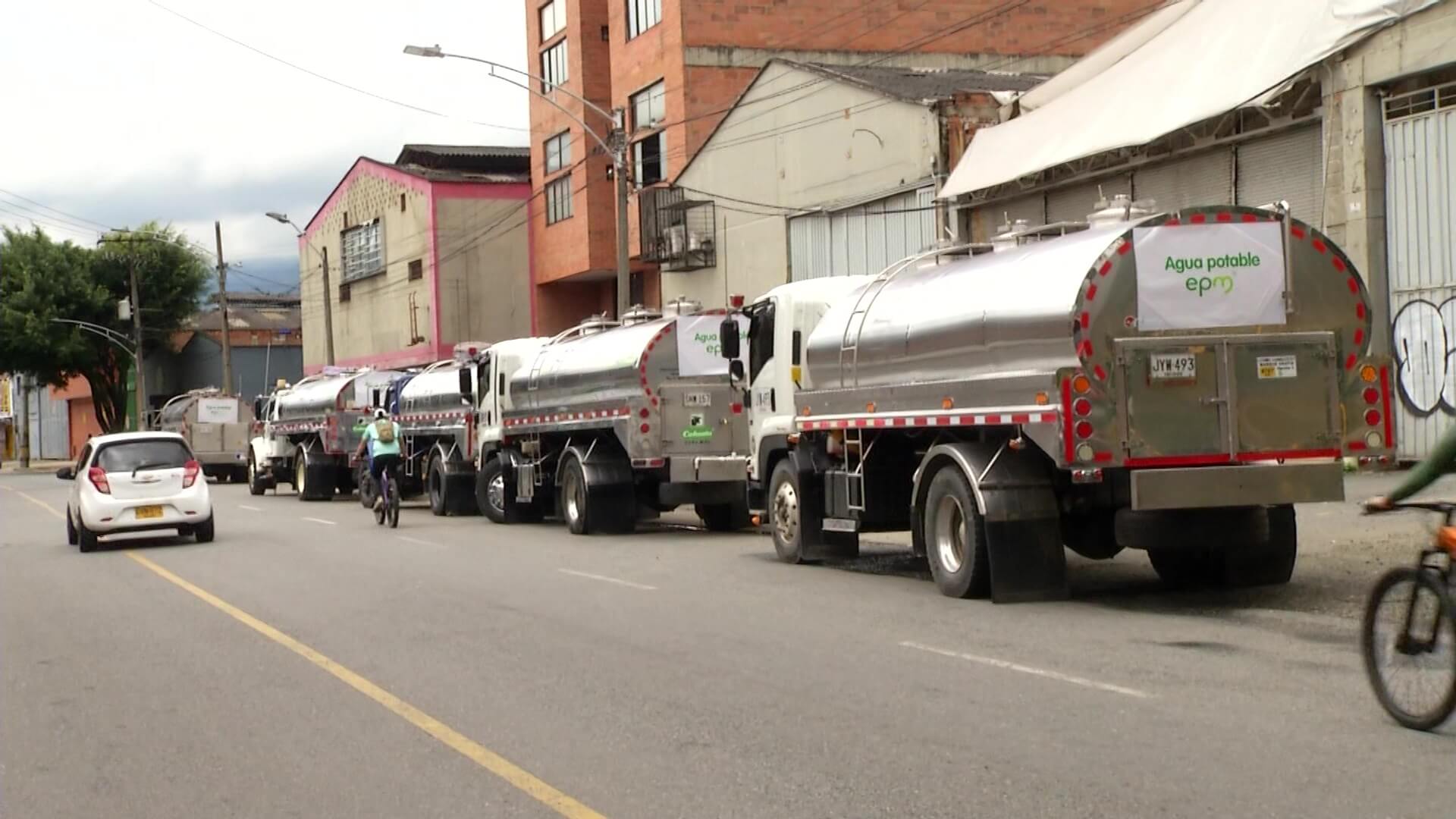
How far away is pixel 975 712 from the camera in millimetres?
8188

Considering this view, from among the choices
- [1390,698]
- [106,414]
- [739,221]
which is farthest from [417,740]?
[106,414]

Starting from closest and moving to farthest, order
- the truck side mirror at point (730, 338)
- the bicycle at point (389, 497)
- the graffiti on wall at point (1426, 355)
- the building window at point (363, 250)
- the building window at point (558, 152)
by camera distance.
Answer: the truck side mirror at point (730, 338) < the graffiti on wall at point (1426, 355) < the bicycle at point (389, 497) < the building window at point (558, 152) < the building window at point (363, 250)

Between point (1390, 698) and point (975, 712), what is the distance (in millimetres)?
1963

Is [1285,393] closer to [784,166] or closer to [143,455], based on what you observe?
[143,455]

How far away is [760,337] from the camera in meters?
18.2

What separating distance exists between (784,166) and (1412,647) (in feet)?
94.5

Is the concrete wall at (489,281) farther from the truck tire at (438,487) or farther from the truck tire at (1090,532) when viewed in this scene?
the truck tire at (1090,532)

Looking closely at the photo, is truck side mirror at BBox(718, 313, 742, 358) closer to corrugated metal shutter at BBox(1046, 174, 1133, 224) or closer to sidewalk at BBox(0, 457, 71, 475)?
corrugated metal shutter at BBox(1046, 174, 1133, 224)

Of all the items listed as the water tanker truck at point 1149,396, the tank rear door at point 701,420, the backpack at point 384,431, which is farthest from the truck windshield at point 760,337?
the backpack at point 384,431

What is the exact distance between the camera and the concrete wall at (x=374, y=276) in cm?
5859

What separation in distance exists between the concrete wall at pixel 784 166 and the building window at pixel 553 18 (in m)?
12.3

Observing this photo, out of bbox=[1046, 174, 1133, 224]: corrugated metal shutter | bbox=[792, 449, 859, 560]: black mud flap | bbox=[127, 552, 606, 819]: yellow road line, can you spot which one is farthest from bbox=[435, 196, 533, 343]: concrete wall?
bbox=[127, 552, 606, 819]: yellow road line

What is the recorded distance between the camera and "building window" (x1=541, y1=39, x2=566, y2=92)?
5038 centimetres

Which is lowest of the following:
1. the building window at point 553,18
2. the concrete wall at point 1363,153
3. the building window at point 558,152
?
the concrete wall at point 1363,153
